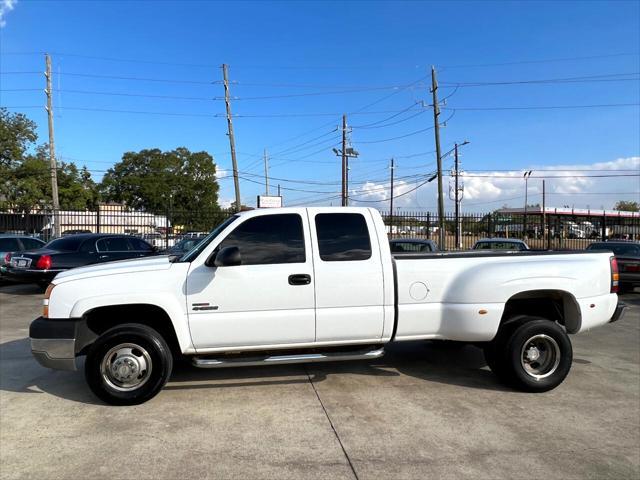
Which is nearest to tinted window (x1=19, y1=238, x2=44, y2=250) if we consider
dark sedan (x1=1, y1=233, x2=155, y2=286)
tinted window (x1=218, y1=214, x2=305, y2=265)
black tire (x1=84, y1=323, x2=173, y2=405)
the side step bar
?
dark sedan (x1=1, y1=233, x2=155, y2=286)

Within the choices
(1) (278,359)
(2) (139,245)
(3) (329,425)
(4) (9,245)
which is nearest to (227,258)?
(1) (278,359)

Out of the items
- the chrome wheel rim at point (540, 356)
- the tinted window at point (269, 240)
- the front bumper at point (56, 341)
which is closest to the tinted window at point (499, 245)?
the chrome wheel rim at point (540, 356)

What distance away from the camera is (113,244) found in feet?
41.9

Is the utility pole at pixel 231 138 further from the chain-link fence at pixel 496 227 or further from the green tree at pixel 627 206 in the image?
the green tree at pixel 627 206

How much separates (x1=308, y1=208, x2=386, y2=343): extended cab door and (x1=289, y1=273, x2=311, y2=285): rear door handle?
10 centimetres

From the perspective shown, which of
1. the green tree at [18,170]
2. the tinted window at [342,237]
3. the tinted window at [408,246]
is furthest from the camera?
the green tree at [18,170]

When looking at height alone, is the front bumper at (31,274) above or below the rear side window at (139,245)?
below

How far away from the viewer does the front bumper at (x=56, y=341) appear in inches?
175

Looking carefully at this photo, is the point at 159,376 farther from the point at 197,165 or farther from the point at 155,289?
the point at 197,165

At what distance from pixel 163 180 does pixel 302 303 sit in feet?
293

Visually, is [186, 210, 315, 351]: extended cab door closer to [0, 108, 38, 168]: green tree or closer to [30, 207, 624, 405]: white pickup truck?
[30, 207, 624, 405]: white pickup truck

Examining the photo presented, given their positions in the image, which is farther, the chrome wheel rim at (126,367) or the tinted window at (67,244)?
the tinted window at (67,244)

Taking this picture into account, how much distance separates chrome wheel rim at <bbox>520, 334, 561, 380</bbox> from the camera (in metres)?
5.03

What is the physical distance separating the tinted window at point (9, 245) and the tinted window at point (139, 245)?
130 inches
